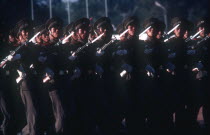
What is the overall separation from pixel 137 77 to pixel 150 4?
44.5 metres

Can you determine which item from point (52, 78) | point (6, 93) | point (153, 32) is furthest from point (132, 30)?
point (6, 93)

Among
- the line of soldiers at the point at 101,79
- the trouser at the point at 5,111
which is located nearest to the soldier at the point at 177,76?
the line of soldiers at the point at 101,79

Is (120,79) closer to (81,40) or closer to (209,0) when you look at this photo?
(81,40)

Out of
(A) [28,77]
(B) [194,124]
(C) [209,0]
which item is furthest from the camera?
(C) [209,0]

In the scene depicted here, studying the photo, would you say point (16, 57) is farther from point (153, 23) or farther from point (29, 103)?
point (153, 23)

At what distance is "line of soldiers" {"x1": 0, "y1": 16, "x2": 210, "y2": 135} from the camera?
22.8 ft

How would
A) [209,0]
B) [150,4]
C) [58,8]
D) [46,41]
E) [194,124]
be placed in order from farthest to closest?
[150,4] < [58,8] < [209,0] < [194,124] < [46,41]

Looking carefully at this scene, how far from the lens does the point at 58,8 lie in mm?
47719

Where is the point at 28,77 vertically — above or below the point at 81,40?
below

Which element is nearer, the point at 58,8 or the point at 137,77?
the point at 137,77

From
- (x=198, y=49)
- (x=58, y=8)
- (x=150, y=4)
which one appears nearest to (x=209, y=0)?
(x=150, y=4)

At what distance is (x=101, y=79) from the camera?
7660 millimetres

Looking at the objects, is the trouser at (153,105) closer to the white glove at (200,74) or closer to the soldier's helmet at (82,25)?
the white glove at (200,74)

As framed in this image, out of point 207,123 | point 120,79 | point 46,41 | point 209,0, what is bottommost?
point 207,123
